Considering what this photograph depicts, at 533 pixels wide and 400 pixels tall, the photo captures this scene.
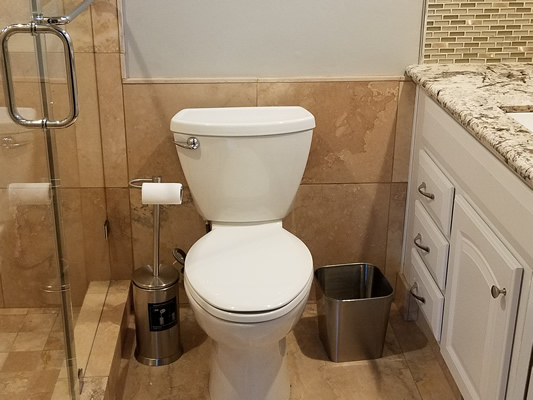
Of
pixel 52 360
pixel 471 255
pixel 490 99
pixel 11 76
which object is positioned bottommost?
pixel 52 360

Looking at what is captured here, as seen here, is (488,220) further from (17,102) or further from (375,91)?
(17,102)

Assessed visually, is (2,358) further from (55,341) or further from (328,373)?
(328,373)

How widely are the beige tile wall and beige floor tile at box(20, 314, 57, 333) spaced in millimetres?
401

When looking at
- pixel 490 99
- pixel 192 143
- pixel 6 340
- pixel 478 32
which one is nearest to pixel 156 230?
pixel 192 143

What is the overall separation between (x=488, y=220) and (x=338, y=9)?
93 centimetres

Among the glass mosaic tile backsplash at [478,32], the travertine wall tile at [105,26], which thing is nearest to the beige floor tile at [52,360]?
the travertine wall tile at [105,26]

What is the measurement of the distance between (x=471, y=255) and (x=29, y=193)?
3.63 feet

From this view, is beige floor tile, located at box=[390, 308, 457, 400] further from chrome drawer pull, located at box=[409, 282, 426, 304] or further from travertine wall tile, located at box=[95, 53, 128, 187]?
travertine wall tile, located at box=[95, 53, 128, 187]

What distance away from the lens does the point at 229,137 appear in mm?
2102

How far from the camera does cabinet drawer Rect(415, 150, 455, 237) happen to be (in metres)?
1.96

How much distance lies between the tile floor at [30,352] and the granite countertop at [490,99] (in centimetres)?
114

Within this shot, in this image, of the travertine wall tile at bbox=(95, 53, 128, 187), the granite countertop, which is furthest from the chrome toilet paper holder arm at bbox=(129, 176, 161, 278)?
the granite countertop

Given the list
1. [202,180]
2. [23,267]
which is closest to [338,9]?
[202,180]

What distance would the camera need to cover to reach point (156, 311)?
2.30 meters
